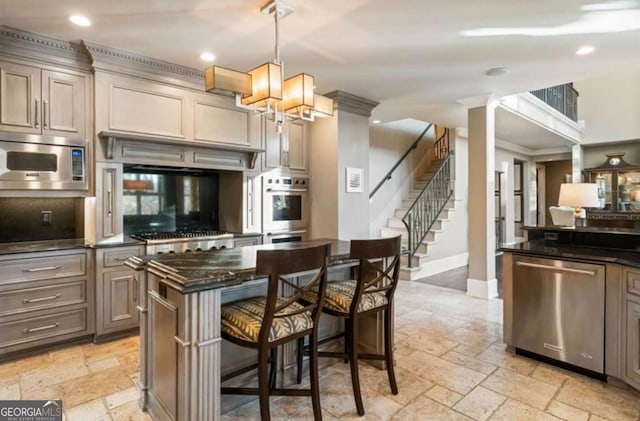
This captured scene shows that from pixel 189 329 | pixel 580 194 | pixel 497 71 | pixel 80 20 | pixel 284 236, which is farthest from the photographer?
pixel 284 236

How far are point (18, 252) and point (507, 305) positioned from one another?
3.88 metres

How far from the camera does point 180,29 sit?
2771 mm

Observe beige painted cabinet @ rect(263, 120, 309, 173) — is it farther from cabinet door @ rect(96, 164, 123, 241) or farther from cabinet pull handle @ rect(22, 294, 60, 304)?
cabinet pull handle @ rect(22, 294, 60, 304)

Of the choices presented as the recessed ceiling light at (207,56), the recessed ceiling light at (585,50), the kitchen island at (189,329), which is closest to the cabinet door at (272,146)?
the recessed ceiling light at (207,56)

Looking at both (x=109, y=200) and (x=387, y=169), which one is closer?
(x=109, y=200)

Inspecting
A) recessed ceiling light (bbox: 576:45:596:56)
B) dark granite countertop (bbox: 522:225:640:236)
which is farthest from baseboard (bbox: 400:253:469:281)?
recessed ceiling light (bbox: 576:45:596:56)

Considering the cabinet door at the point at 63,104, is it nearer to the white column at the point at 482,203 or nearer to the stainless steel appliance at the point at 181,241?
the stainless steel appliance at the point at 181,241

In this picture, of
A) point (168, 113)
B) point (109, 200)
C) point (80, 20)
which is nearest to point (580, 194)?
point (168, 113)

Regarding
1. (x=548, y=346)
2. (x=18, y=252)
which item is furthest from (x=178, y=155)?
(x=548, y=346)

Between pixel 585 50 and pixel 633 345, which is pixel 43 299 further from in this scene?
pixel 585 50

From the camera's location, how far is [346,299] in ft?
7.13

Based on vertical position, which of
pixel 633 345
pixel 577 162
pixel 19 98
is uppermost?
pixel 577 162

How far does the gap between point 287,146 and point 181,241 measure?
1768 millimetres

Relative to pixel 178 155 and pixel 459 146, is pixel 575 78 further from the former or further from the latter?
pixel 178 155
